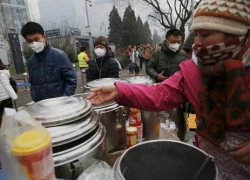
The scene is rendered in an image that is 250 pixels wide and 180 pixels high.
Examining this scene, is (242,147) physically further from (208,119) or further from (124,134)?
(124,134)

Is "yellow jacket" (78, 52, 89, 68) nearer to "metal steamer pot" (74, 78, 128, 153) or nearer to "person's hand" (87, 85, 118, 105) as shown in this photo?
"metal steamer pot" (74, 78, 128, 153)

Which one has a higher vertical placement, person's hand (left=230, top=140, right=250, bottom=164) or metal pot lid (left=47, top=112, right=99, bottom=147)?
metal pot lid (left=47, top=112, right=99, bottom=147)

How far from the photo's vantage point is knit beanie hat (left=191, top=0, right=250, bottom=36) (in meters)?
0.96

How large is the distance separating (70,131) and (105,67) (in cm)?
254

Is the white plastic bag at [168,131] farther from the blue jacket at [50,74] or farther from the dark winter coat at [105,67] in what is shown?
the dark winter coat at [105,67]

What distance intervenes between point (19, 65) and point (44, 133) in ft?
47.8

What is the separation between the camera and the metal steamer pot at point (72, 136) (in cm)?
100

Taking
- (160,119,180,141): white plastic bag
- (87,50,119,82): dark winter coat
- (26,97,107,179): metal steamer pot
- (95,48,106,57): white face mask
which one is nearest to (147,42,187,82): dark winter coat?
(87,50,119,82): dark winter coat

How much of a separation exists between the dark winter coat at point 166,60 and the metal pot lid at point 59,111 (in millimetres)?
A: 2832

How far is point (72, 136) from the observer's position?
1.04 metres

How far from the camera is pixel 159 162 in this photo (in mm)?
1046

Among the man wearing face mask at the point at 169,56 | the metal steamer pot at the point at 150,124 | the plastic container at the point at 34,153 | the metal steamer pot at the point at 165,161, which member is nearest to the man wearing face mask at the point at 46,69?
the metal steamer pot at the point at 150,124

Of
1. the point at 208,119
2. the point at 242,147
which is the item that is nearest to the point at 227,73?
the point at 208,119

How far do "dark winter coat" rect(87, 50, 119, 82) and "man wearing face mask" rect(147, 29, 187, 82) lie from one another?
0.83m
